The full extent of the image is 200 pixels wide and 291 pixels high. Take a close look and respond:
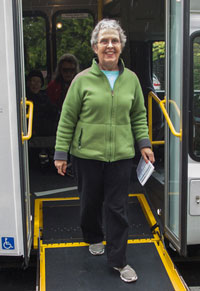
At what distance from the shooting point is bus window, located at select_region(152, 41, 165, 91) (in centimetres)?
537

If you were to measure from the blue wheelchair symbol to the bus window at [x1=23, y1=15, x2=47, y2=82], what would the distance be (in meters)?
3.76

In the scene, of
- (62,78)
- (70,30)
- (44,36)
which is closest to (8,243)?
(62,78)

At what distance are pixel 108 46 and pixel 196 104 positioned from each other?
90 centimetres

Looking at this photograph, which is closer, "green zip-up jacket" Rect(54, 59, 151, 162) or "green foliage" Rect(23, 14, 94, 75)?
"green zip-up jacket" Rect(54, 59, 151, 162)

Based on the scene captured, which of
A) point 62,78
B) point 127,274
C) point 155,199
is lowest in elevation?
point 127,274

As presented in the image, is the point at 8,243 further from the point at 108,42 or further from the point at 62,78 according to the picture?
the point at 62,78

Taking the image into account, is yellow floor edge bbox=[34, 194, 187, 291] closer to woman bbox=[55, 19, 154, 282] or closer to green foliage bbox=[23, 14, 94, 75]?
woman bbox=[55, 19, 154, 282]

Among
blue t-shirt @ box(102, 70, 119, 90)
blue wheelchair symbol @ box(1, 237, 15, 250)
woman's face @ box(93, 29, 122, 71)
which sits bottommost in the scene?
blue wheelchair symbol @ box(1, 237, 15, 250)

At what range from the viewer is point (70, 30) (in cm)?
605

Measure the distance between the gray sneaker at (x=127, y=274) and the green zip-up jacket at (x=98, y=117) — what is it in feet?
2.59

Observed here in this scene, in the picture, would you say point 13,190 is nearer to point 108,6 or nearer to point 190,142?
point 190,142

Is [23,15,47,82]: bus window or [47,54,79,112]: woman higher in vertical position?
[23,15,47,82]: bus window

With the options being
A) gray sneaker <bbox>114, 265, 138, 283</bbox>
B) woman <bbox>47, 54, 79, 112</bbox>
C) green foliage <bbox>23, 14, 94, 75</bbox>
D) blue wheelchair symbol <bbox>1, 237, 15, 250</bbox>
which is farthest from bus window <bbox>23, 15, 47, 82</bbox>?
gray sneaker <bbox>114, 265, 138, 283</bbox>

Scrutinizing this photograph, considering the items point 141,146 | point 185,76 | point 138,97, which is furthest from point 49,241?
point 185,76
